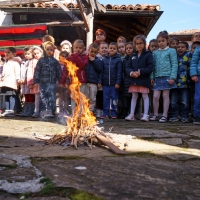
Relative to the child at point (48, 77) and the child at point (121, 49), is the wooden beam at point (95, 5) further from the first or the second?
the child at point (48, 77)

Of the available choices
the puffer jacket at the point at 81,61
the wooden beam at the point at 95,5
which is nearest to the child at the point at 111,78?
the puffer jacket at the point at 81,61

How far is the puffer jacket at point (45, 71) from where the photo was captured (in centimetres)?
621

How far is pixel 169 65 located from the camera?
5.71m

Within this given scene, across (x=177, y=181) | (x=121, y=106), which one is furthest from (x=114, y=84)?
(x=177, y=181)

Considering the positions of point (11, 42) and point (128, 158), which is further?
point (11, 42)

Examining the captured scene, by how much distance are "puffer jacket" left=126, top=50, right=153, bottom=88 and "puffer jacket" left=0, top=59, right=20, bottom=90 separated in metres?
2.72

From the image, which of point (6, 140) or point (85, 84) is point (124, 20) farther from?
point (6, 140)

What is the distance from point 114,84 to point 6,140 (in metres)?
3.37

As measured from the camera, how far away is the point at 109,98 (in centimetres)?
625

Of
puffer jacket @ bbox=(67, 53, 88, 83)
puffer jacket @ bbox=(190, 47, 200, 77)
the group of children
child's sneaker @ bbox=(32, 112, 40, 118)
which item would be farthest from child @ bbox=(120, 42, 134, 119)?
child's sneaker @ bbox=(32, 112, 40, 118)

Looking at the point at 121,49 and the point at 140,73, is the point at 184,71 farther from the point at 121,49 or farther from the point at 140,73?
the point at 121,49

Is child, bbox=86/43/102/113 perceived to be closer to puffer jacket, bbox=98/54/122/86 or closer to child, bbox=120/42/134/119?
puffer jacket, bbox=98/54/122/86

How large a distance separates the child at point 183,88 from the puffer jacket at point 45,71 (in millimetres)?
2451

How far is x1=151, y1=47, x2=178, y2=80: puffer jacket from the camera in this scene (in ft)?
18.5
